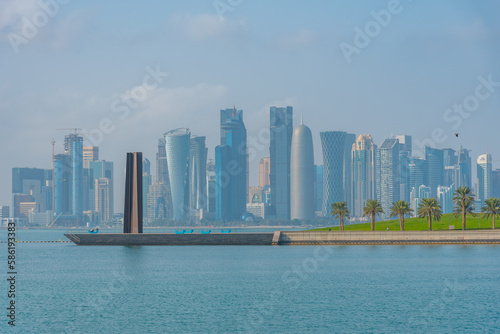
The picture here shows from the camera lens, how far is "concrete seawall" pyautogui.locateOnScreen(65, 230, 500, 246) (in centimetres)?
13888

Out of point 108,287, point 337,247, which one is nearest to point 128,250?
point 337,247

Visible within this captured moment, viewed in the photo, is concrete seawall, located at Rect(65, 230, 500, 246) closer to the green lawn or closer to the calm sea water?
the green lawn

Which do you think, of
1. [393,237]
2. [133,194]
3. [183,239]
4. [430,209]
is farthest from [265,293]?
[133,194]

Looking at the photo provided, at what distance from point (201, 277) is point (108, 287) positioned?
42.4 feet

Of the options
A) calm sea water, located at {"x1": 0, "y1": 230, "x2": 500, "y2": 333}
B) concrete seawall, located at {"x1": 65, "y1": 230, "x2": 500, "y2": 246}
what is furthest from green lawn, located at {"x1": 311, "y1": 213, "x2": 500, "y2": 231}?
calm sea water, located at {"x1": 0, "y1": 230, "x2": 500, "y2": 333}

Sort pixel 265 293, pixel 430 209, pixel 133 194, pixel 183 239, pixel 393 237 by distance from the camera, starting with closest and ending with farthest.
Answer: pixel 265 293, pixel 393 237, pixel 430 209, pixel 133 194, pixel 183 239

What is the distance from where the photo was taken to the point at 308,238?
144750mm

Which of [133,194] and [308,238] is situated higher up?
[133,194]

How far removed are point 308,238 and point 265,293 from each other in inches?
2779

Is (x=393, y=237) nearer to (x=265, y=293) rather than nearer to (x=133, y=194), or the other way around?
(x=133, y=194)

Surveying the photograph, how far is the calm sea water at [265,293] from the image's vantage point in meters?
57.8

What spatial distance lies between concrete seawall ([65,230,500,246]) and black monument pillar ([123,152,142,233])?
369 cm

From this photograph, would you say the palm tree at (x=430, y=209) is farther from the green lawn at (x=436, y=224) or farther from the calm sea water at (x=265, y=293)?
the calm sea water at (x=265, y=293)

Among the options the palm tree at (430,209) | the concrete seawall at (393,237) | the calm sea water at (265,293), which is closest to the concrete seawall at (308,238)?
the concrete seawall at (393,237)
